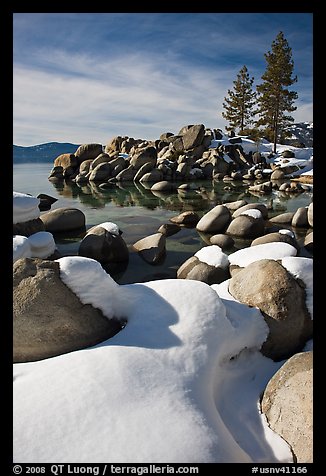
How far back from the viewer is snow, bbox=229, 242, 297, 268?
5.42m

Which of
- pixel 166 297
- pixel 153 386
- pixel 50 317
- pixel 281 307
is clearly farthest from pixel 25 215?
pixel 153 386

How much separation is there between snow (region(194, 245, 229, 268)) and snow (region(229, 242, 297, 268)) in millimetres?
138

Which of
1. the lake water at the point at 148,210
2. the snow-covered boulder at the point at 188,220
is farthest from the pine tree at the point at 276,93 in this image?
the snow-covered boulder at the point at 188,220

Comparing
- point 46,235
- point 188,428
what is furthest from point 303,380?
point 46,235

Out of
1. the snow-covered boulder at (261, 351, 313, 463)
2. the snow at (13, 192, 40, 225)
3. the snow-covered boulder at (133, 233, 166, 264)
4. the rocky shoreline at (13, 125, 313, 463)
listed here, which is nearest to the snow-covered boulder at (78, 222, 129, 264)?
the rocky shoreline at (13, 125, 313, 463)

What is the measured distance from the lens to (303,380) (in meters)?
2.74

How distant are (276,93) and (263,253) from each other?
3257cm

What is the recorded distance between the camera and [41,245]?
6953mm

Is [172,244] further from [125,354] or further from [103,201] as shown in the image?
[103,201]

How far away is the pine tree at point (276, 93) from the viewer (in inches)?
1217

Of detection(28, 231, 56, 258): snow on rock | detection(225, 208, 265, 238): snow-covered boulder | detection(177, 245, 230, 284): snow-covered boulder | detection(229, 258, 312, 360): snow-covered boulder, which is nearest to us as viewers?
detection(229, 258, 312, 360): snow-covered boulder

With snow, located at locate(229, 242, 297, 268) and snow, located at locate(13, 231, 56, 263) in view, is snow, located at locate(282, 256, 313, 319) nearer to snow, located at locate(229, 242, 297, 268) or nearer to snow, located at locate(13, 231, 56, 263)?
snow, located at locate(229, 242, 297, 268)

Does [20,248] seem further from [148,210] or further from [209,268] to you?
[148,210]
